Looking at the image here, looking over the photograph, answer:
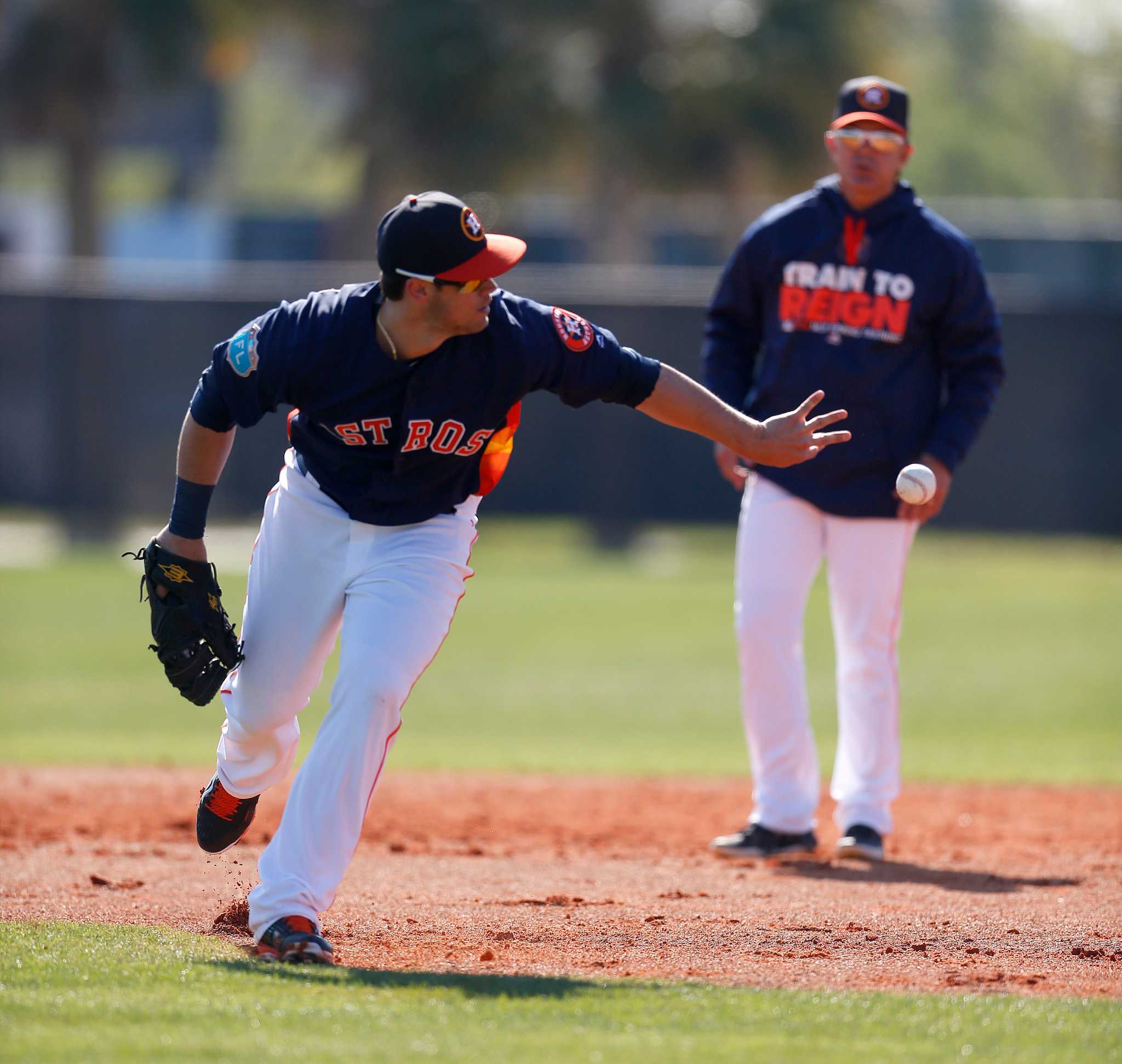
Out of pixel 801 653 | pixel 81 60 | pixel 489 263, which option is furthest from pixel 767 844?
pixel 81 60

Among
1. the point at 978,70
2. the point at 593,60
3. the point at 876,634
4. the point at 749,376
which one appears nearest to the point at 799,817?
the point at 876,634

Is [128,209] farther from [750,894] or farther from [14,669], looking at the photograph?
[750,894]

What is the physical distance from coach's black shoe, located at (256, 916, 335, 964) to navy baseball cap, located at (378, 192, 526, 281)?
152cm

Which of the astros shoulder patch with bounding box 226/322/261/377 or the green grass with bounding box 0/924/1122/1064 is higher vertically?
the astros shoulder patch with bounding box 226/322/261/377

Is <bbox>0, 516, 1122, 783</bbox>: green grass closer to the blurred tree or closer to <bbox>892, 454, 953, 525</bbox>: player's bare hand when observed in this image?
<bbox>892, 454, 953, 525</bbox>: player's bare hand

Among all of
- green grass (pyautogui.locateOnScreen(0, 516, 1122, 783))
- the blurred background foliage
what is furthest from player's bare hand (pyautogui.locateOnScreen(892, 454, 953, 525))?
the blurred background foliage

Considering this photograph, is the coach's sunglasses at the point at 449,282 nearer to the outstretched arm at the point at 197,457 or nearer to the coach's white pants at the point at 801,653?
the outstretched arm at the point at 197,457

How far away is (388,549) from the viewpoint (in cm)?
399

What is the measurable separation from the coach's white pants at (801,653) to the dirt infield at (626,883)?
240 millimetres

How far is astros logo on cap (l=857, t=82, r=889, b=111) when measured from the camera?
5.44m

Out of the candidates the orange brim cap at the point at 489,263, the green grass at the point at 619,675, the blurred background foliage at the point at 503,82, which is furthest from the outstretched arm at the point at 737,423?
the blurred background foliage at the point at 503,82

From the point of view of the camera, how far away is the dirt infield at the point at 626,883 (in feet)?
12.8

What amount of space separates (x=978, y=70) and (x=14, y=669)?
183 ft

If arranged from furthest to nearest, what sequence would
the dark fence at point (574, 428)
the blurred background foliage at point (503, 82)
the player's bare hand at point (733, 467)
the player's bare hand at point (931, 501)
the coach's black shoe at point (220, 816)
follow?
the blurred background foliage at point (503, 82)
the dark fence at point (574, 428)
the player's bare hand at point (733, 467)
the player's bare hand at point (931, 501)
the coach's black shoe at point (220, 816)
